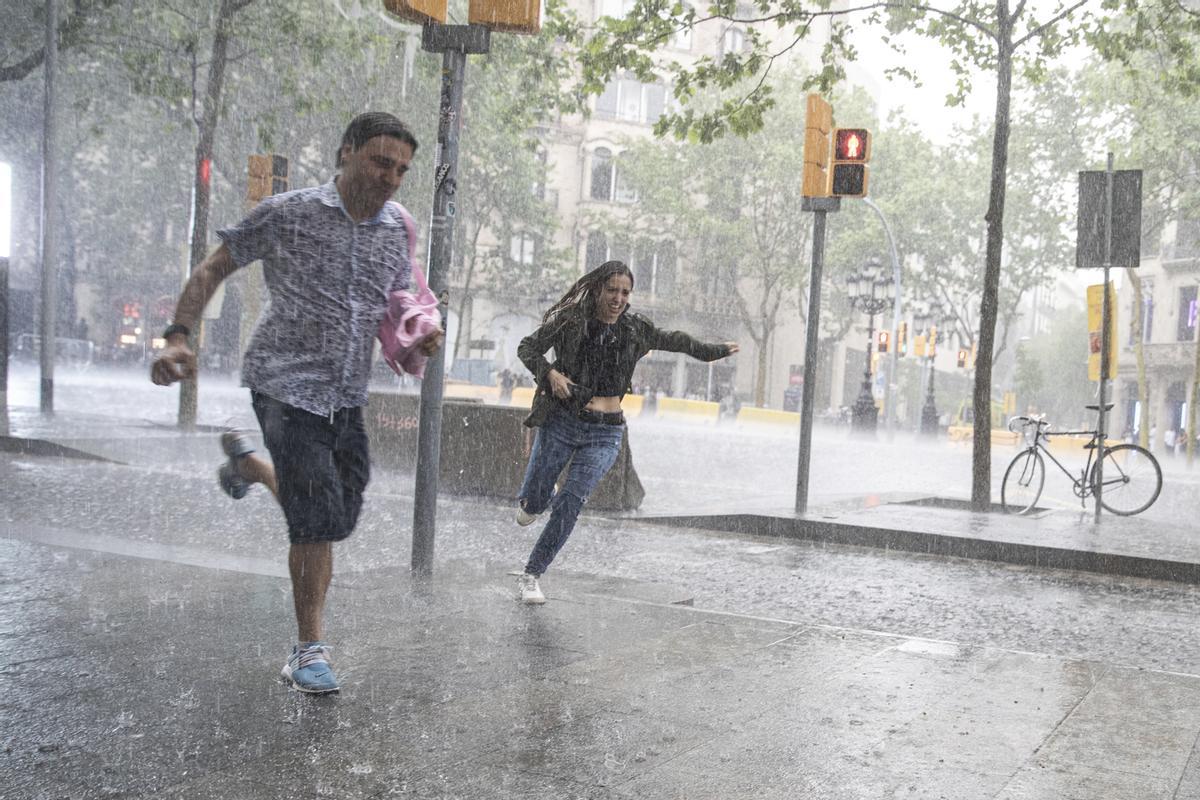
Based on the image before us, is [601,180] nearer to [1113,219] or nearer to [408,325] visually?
[1113,219]

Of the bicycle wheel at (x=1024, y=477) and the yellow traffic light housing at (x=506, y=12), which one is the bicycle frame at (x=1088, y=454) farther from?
the yellow traffic light housing at (x=506, y=12)

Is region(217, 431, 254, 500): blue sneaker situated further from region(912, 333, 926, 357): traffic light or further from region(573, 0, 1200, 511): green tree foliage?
region(912, 333, 926, 357): traffic light

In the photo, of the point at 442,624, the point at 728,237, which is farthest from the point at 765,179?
the point at 442,624

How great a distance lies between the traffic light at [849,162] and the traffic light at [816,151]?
3.2 inches

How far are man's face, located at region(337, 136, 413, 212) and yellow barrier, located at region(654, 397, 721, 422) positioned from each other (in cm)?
3284

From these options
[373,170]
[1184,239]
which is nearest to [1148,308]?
[1184,239]

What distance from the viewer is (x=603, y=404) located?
603 centimetres

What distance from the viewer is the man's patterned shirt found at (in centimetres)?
418

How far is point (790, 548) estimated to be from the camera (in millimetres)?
9359

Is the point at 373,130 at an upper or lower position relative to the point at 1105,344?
upper

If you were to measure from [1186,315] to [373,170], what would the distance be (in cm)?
4913

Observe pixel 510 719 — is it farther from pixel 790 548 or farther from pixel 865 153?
pixel 865 153

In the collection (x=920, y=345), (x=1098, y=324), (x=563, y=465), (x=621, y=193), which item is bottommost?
(x=563, y=465)

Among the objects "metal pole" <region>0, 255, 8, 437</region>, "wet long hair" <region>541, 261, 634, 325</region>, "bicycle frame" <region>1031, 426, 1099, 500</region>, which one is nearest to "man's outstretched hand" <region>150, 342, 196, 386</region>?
"wet long hair" <region>541, 261, 634, 325</region>
